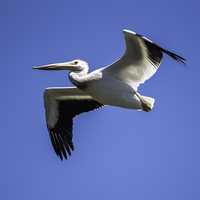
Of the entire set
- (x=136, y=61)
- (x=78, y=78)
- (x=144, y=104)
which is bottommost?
(x=144, y=104)

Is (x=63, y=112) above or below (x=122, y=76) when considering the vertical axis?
below

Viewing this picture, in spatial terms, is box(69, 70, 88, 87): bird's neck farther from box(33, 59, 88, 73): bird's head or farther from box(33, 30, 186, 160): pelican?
box(33, 59, 88, 73): bird's head

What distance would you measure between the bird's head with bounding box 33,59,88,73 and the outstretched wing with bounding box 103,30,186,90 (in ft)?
2.17

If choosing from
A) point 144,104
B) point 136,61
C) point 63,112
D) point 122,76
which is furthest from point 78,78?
point 63,112

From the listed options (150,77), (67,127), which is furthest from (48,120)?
(150,77)

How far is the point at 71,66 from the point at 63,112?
1312 mm

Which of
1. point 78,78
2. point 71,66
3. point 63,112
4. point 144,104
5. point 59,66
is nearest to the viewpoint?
point 144,104

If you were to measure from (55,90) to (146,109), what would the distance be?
2222 mm

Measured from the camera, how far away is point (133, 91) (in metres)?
14.1

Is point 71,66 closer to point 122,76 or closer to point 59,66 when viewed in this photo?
point 59,66

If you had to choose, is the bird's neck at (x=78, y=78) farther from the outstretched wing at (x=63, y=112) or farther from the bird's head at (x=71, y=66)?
the outstretched wing at (x=63, y=112)

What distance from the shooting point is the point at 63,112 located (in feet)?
51.7

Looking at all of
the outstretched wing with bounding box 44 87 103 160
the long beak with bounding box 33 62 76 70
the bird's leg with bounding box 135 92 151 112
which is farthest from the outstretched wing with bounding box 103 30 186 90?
the outstretched wing with bounding box 44 87 103 160

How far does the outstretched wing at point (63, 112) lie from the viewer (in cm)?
1557
